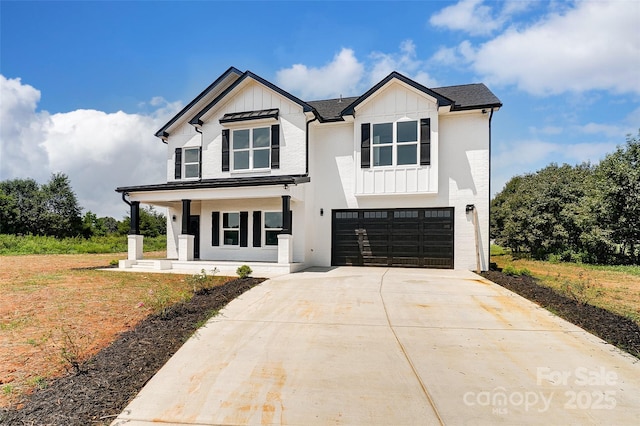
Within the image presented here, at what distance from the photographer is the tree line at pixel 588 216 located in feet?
52.1

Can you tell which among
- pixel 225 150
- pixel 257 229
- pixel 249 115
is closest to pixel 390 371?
pixel 257 229

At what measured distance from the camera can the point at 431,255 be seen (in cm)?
1372

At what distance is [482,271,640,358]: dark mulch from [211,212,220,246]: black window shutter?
1164 centimetres

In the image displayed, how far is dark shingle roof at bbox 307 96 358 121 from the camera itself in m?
14.8

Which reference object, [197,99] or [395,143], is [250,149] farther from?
[395,143]

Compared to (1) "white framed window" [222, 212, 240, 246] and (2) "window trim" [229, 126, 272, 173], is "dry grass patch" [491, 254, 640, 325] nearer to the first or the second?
(2) "window trim" [229, 126, 272, 173]

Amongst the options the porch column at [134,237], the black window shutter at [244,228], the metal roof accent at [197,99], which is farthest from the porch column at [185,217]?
the metal roof accent at [197,99]

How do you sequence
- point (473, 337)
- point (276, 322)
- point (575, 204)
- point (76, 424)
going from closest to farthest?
point (76, 424) → point (473, 337) → point (276, 322) → point (575, 204)

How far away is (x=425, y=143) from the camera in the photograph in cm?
1335

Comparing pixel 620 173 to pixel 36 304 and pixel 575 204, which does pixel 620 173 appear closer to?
pixel 575 204

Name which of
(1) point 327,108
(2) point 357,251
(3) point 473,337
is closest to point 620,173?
(2) point 357,251

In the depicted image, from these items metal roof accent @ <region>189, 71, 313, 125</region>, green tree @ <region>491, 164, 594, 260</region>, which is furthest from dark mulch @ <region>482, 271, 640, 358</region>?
green tree @ <region>491, 164, 594, 260</region>

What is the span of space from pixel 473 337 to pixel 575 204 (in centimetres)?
1831

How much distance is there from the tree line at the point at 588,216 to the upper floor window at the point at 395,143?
10.4 meters
